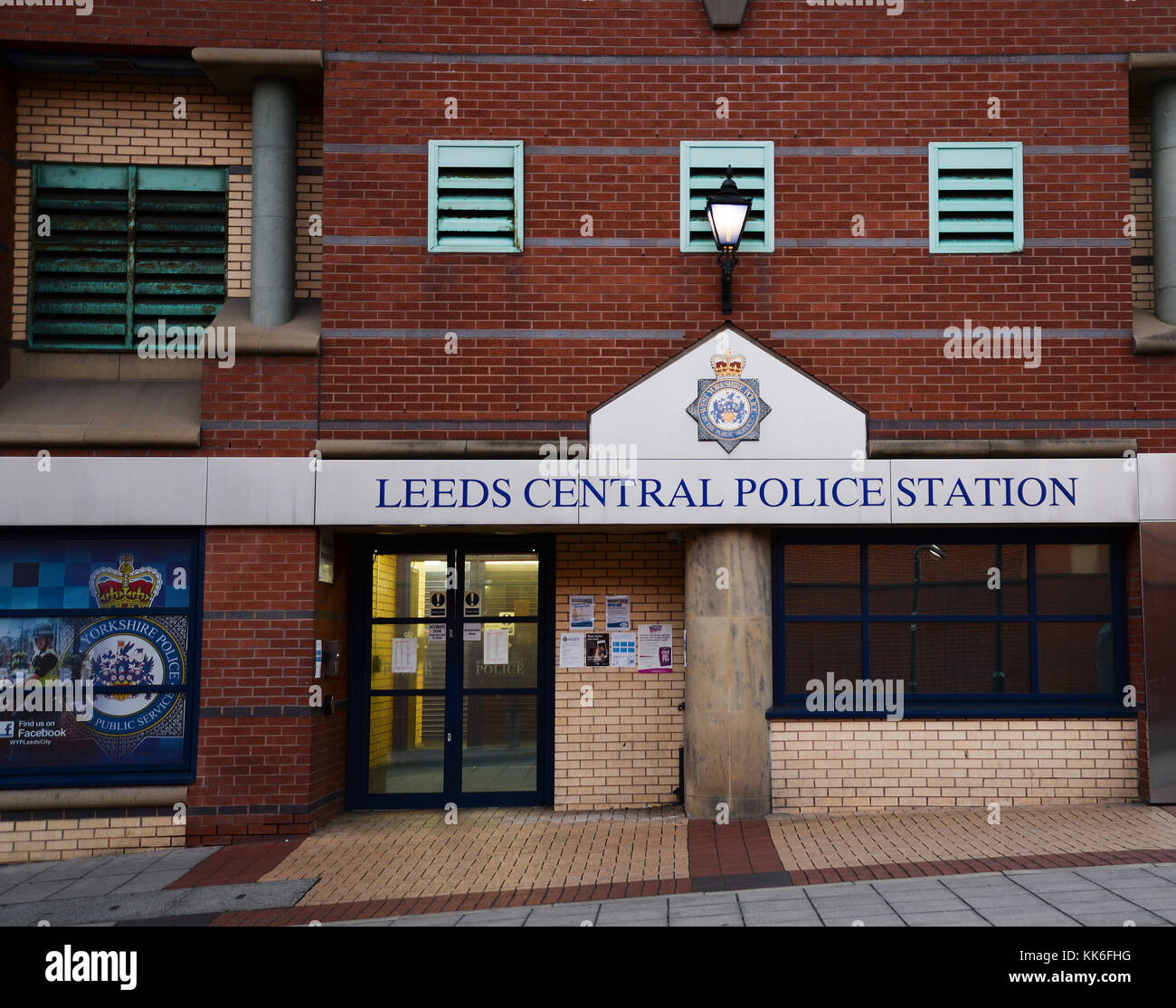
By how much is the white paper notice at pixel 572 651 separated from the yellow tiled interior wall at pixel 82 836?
137 inches

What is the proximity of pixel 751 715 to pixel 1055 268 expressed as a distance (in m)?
4.65

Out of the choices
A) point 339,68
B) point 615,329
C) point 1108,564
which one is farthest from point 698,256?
point 1108,564

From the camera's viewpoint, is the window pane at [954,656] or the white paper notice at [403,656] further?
the white paper notice at [403,656]

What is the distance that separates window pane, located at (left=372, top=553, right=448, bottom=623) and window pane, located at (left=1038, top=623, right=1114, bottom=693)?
536cm

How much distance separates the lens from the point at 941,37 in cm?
993

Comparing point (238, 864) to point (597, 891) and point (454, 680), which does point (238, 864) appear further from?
point (597, 891)

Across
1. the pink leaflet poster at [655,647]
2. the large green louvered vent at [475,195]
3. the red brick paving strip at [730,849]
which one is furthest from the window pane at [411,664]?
the large green louvered vent at [475,195]

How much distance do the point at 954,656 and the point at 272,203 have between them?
7.09 meters

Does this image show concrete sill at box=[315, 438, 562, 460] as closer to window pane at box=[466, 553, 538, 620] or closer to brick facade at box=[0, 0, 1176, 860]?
brick facade at box=[0, 0, 1176, 860]

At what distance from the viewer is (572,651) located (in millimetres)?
10242

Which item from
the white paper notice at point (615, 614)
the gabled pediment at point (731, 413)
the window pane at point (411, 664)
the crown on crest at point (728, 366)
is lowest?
the window pane at point (411, 664)

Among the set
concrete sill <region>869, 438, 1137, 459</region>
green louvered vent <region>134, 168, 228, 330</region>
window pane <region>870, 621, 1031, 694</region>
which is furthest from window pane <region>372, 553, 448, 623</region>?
concrete sill <region>869, 438, 1137, 459</region>

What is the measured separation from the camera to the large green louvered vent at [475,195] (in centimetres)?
989

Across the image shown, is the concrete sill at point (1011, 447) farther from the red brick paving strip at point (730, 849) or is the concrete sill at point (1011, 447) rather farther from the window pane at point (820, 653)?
the red brick paving strip at point (730, 849)
